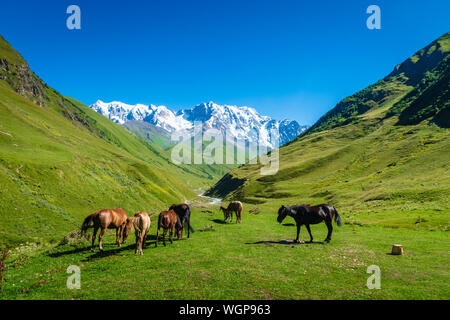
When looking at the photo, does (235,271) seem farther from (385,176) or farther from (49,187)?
(385,176)

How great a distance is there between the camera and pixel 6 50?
18475cm

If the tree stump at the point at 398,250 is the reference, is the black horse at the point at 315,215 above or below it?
above

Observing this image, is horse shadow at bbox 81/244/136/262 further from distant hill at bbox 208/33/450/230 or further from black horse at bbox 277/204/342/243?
distant hill at bbox 208/33/450/230

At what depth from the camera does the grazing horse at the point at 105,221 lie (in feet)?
71.8

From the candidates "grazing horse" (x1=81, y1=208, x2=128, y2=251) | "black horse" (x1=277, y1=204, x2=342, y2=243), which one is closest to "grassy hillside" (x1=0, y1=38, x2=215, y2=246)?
"grazing horse" (x1=81, y1=208, x2=128, y2=251)

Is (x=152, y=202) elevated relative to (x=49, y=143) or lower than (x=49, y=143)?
lower

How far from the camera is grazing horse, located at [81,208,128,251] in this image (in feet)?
71.8

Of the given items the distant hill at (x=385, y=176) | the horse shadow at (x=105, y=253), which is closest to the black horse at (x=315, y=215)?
the horse shadow at (x=105, y=253)

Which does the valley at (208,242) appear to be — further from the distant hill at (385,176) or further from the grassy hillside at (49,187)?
the distant hill at (385,176)
